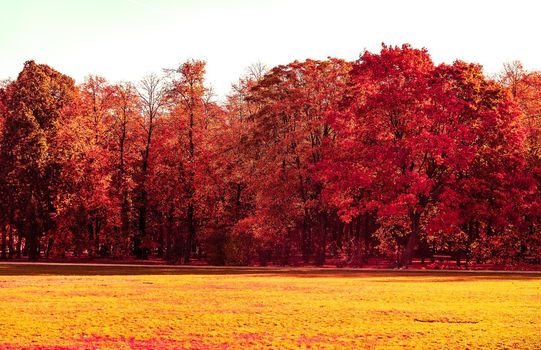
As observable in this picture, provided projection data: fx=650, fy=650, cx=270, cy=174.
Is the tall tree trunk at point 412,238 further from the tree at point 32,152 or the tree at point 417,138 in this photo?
the tree at point 32,152

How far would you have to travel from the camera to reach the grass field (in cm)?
1166

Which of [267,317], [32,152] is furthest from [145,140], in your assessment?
[267,317]

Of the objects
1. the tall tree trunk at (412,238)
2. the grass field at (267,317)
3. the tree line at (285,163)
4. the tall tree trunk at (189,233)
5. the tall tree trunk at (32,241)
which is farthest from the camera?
the tall tree trunk at (32,241)

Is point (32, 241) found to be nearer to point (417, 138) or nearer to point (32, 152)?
point (32, 152)

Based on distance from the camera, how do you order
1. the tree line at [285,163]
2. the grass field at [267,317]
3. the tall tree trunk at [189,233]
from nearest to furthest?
1. the grass field at [267,317]
2. the tree line at [285,163]
3. the tall tree trunk at [189,233]

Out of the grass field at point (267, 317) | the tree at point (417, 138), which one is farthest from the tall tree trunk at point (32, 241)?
the grass field at point (267, 317)

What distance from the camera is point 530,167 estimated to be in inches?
1687

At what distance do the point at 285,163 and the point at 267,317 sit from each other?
34881 millimetres

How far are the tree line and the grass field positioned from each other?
60.6 feet

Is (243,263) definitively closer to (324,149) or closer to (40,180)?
(324,149)

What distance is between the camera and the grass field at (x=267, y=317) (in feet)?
38.3

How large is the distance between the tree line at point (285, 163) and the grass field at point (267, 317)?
18.5 m

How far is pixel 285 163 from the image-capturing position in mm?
49375

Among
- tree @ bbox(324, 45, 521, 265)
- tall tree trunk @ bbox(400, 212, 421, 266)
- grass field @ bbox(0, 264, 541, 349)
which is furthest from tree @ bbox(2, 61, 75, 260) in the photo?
grass field @ bbox(0, 264, 541, 349)
